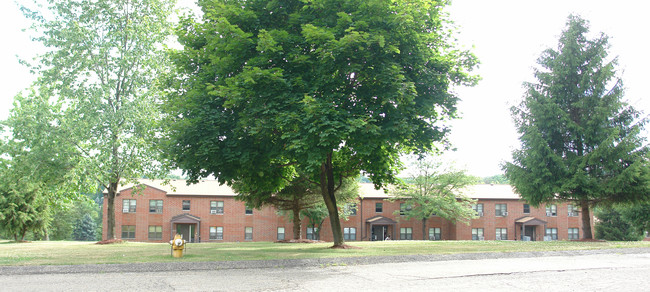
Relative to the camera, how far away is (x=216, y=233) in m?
50.4

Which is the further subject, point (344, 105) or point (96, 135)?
point (96, 135)

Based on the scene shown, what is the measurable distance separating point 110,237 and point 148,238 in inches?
943

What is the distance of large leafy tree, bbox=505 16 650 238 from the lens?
25.8 meters

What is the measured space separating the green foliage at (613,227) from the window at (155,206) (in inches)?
1829

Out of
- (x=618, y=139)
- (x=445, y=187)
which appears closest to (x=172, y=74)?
(x=618, y=139)

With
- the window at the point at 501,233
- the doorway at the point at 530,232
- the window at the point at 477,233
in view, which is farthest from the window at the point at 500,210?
the doorway at the point at 530,232

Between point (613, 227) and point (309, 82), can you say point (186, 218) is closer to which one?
point (309, 82)

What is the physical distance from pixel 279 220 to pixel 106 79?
28576mm

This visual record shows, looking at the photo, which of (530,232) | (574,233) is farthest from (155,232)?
(574,233)

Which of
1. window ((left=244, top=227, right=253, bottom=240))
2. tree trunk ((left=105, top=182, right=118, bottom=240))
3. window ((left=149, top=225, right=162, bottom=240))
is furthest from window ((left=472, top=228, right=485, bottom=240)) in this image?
tree trunk ((left=105, top=182, right=118, bottom=240))

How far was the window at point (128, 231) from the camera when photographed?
49031 mm

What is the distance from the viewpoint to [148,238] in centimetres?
4916

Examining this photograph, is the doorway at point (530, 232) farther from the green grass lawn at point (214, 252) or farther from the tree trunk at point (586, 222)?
the green grass lawn at point (214, 252)

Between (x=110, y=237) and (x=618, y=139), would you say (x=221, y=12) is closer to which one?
(x=110, y=237)
